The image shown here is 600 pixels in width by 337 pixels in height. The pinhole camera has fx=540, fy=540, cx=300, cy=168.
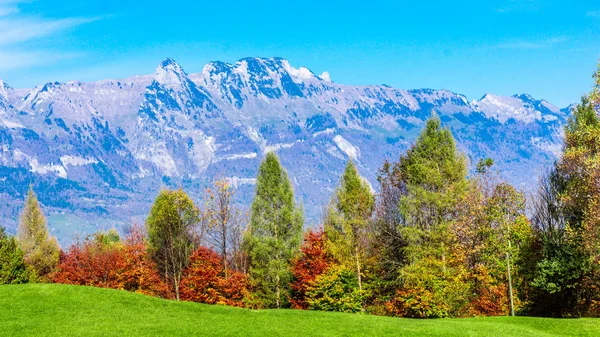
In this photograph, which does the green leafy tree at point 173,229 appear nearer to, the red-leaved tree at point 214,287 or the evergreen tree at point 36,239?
the red-leaved tree at point 214,287

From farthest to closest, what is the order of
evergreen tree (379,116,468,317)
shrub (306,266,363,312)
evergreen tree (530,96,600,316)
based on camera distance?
shrub (306,266,363,312) < evergreen tree (379,116,468,317) < evergreen tree (530,96,600,316)

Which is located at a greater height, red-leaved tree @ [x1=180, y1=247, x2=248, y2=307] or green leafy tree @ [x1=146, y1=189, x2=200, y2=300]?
green leafy tree @ [x1=146, y1=189, x2=200, y2=300]

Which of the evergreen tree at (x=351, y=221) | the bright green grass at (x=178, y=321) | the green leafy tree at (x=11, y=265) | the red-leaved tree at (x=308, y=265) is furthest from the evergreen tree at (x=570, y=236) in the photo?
the green leafy tree at (x=11, y=265)

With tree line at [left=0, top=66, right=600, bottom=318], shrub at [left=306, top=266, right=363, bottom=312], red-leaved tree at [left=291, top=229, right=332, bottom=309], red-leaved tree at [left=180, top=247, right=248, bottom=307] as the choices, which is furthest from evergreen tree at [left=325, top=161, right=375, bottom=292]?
red-leaved tree at [left=180, top=247, right=248, bottom=307]

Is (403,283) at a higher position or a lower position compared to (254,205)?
lower

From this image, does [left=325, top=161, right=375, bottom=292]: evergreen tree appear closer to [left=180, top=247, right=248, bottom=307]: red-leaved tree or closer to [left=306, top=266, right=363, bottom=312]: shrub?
[left=306, top=266, right=363, bottom=312]: shrub

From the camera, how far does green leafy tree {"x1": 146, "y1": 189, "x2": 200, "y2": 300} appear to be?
Result: 82938 millimetres

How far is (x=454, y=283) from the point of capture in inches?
2275

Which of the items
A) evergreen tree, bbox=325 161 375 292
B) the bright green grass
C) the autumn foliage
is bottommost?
the bright green grass

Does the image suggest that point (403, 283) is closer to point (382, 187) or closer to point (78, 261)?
point (382, 187)

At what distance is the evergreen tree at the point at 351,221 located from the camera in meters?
67.6

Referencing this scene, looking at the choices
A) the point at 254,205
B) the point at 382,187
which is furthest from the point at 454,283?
the point at 254,205

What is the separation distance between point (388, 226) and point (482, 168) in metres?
13.5

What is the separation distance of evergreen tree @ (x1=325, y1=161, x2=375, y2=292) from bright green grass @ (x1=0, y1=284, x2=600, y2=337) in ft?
60.8
